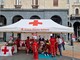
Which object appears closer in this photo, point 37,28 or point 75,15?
point 37,28

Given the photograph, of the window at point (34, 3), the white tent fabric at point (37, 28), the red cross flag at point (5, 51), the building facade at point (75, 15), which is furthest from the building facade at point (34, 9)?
the white tent fabric at point (37, 28)

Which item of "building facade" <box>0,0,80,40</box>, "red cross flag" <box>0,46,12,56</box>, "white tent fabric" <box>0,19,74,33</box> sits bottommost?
"red cross flag" <box>0,46,12,56</box>

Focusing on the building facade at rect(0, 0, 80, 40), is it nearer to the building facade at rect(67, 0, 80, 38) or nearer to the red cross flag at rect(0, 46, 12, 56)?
the building facade at rect(67, 0, 80, 38)

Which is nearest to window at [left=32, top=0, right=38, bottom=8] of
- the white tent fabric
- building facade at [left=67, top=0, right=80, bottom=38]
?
building facade at [left=67, top=0, right=80, bottom=38]

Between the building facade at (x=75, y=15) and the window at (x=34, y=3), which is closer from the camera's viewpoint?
the window at (x=34, y=3)

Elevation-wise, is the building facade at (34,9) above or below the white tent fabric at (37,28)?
above

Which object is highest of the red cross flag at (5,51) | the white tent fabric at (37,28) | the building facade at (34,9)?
the building facade at (34,9)

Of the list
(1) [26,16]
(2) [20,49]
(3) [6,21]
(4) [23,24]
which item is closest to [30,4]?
(1) [26,16]

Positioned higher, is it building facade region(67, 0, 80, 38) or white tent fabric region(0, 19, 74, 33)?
building facade region(67, 0, 80, 38)

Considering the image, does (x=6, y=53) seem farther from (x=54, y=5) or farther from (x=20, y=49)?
(x=54, y=5)

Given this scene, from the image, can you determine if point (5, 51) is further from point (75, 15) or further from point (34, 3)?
point (75, 15)

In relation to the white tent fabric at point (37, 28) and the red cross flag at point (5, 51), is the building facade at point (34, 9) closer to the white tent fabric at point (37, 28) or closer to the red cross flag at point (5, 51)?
the red cross flag at point (5, 51)

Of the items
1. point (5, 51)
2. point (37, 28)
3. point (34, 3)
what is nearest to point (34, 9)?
point (34, 3)

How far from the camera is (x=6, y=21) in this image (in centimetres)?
4622
